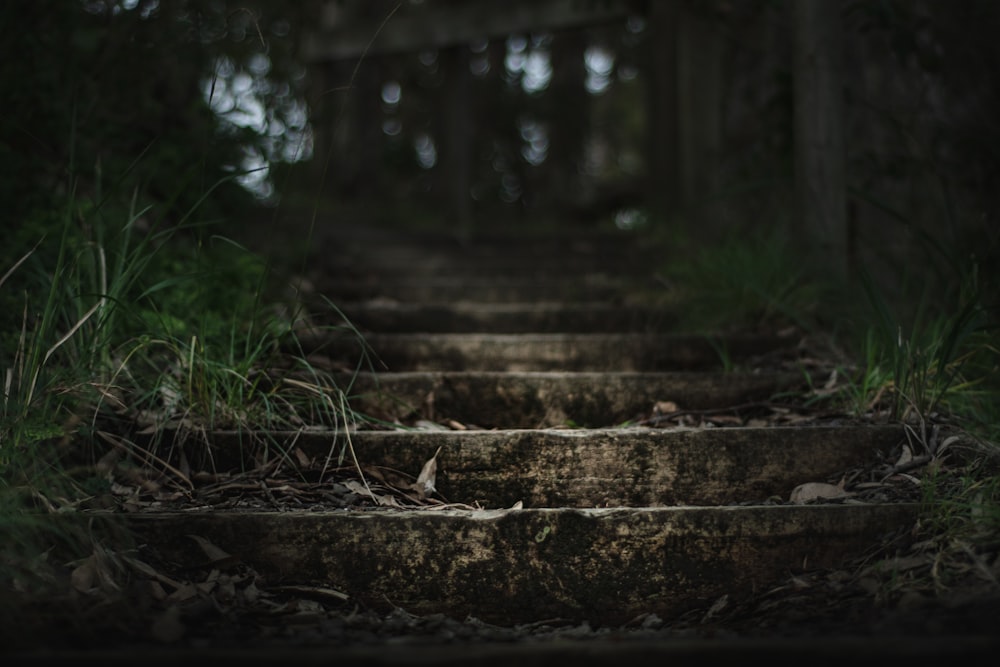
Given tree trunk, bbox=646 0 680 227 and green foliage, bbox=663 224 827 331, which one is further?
tree trunk, bbox=646 0 680 227

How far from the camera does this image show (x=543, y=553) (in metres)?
1.55

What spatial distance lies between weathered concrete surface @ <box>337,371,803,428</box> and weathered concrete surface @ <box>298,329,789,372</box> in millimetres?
342

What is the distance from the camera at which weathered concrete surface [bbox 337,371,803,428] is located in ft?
7.16

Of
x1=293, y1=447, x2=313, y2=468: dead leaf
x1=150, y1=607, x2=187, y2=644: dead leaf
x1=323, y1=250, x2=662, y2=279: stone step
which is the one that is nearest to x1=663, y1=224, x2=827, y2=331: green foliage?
x1=323, y1=250, x2=662, y2=279: stone step

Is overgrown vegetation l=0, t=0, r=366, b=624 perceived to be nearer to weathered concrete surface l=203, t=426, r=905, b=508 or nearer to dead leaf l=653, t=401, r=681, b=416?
weathered concrete surface l=203, t=426, r=905, b=508

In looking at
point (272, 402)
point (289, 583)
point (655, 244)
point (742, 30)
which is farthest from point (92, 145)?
point (742, 30)

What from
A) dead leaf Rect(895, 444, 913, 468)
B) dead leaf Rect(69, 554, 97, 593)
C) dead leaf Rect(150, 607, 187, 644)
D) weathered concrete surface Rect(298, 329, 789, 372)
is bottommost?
dead leaf Rect(150, 607, 187, 644)

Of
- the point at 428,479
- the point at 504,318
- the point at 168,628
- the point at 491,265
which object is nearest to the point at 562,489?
the point at 428,479

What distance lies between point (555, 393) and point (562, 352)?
0.40 metres

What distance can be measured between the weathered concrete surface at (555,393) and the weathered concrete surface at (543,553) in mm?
632

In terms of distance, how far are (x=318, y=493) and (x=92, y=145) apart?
164cm

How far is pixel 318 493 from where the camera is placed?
1.73 meters

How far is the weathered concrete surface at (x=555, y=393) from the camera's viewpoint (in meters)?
2.18

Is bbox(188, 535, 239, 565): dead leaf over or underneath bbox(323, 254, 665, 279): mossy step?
underneath
